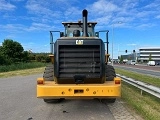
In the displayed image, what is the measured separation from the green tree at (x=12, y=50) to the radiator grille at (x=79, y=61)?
61.9 metres

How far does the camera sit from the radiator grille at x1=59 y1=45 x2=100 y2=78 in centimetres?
687

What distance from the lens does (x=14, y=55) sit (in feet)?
223

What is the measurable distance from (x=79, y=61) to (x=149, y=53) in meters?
149

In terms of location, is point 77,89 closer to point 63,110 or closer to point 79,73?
point 79,73

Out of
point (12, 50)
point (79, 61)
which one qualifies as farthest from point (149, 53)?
point (79, 61)

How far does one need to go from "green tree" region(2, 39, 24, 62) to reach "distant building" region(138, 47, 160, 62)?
95.8 metres

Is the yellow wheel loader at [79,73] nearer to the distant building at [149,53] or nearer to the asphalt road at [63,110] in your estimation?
the asphalt road at [63,110]

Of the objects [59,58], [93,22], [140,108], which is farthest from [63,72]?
[93,22]

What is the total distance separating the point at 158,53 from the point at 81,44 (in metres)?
149

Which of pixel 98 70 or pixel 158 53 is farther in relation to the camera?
pixel 158 53

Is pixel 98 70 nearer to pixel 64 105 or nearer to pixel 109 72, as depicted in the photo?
pixel 109 72

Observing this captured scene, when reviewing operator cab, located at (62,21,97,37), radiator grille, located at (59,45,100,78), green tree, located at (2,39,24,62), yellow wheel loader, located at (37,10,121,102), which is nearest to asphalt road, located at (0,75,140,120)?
yellow wheel loader, located at (37,10,121,102)

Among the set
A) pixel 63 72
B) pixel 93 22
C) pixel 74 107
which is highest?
pixel 93 22

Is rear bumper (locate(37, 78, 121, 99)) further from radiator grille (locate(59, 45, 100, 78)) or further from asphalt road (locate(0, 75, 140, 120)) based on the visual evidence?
asphalt road (locate(0, 75, 140, 120))
